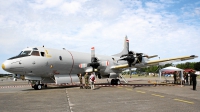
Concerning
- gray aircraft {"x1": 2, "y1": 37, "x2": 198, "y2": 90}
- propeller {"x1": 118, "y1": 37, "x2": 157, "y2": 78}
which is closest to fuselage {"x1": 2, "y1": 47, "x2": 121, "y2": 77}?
gray aircraft {"x1": 2, "y1": 37, "x2": 198, "y2": 90}

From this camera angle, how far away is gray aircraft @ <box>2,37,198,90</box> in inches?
680

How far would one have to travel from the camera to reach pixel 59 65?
65.2ft

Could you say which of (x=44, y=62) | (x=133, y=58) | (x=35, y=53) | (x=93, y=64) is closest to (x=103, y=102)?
(x=44, y=62)

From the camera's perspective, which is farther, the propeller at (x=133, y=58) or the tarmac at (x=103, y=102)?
the propeller at (x=133, y=58)

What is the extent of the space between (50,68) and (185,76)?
18371 millimetres

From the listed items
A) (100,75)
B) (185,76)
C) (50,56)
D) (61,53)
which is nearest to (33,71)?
(50,56)

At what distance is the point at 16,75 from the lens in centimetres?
1775

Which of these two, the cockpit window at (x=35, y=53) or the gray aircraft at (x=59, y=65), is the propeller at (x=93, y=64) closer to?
the gray aircraft at (x=59, y=65)

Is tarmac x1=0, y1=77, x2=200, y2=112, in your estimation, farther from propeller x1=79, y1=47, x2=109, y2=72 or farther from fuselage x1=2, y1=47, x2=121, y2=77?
propeller x1=79, y1=47, x2=109, y2=72

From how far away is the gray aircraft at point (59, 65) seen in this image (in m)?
17.3

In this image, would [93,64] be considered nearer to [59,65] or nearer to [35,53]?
[59,65]

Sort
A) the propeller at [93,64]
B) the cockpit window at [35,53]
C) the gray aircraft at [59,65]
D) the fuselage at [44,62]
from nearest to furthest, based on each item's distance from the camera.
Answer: the fuselage at [44,62] → the gray aircraft at [59,65] → the cockpit window at [35,53] → the propeller at [93,64]

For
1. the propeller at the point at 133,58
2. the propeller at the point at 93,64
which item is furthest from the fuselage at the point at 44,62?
the propeller at the point at 133,58

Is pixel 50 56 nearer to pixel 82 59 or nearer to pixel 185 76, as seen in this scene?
pixel 82 59
